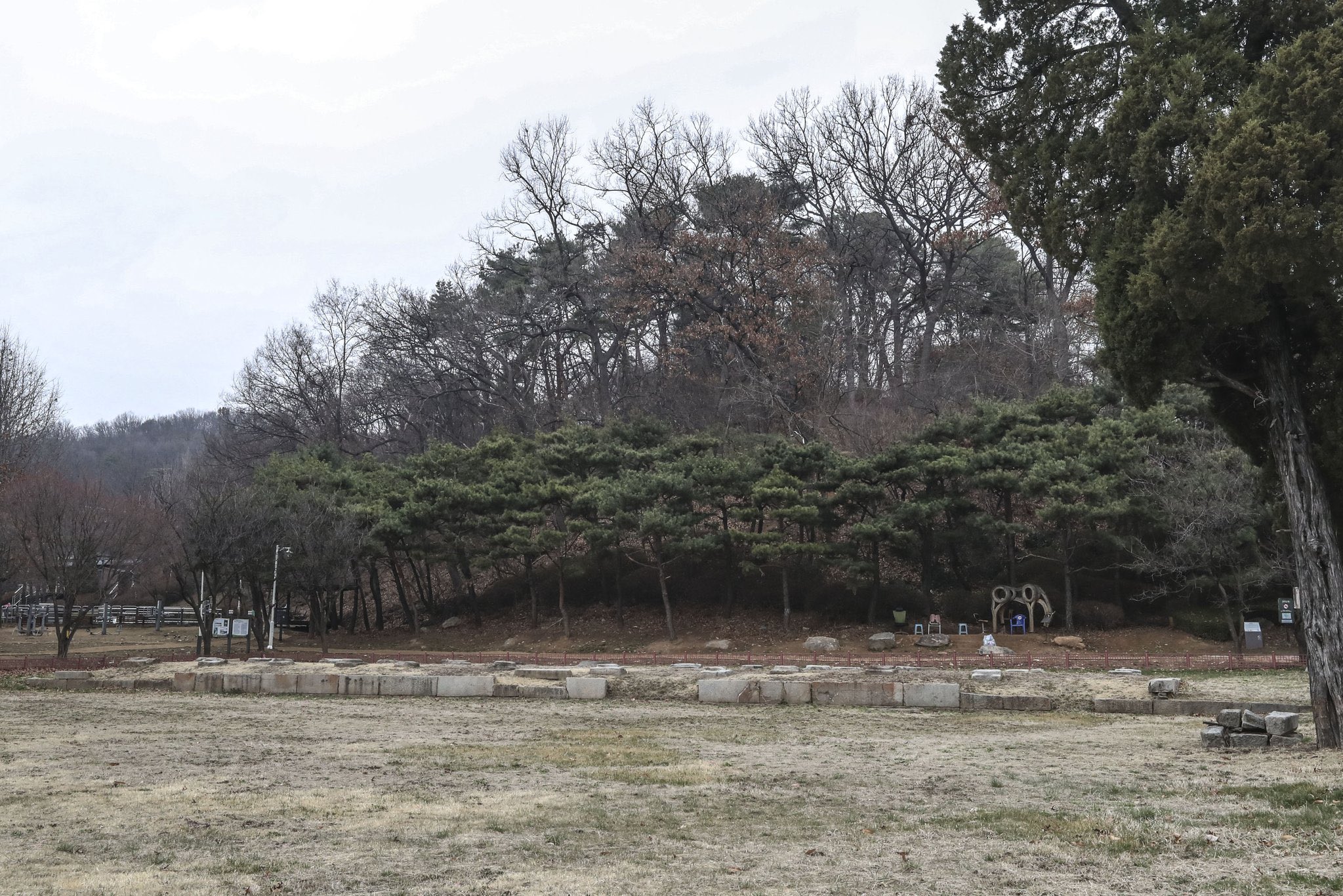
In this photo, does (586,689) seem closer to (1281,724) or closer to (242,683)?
(242,683)

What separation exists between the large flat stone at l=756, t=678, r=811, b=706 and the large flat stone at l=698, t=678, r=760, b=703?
14 centimetres

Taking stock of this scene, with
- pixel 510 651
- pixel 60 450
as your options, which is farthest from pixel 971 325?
pixel 60 450

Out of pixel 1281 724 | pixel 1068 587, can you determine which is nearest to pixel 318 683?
pixel 1281 724

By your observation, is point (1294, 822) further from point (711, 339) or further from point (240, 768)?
point (711, 339)

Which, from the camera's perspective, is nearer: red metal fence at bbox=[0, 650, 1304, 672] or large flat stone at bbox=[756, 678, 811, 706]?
large flat stone at bbox=[756, 678, 811, 706]

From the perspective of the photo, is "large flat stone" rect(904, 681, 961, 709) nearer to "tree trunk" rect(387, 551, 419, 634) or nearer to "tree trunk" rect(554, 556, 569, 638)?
"tree trunk" rect(554, 556, 569, 638)

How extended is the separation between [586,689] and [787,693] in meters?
3.87

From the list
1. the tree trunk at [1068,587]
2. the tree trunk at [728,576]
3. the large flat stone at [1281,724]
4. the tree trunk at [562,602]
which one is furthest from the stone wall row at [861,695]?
the tree trunk at [562,602]

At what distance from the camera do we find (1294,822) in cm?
840

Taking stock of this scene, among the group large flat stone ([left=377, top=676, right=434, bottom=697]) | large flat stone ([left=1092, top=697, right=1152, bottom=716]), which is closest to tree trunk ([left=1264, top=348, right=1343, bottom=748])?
large flat stone ([left=1092, top=697, right=1152, bottom=716])

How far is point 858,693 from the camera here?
19.1 m

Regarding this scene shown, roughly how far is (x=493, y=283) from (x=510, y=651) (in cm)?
2846

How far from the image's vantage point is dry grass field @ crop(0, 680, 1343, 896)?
715 cm

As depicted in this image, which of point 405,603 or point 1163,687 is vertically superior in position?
point 405,603
